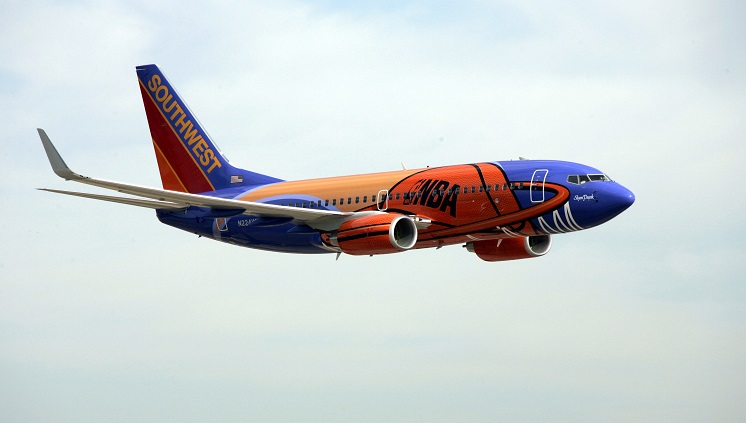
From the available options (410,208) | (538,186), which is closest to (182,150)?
(410,208)

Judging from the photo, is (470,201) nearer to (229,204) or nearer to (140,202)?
(229,204)

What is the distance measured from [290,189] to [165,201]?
6597mm

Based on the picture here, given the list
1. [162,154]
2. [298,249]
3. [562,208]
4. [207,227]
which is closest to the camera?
[562,208]

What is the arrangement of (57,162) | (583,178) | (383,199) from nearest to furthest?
(57,162)
(583,178)
(383,199)

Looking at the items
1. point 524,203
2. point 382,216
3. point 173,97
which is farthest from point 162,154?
point 524,203

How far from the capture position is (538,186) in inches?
2094

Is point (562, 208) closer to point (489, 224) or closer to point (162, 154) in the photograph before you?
point (489, 224)

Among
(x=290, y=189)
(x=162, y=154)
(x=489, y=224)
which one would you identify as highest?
(x=162, y=154)

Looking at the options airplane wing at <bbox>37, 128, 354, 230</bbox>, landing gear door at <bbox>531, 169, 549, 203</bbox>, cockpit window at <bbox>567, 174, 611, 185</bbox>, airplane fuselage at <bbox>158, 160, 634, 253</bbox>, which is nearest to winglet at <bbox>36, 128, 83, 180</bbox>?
airplane wing at <bbox>37, 128, 354, 230</bbox>

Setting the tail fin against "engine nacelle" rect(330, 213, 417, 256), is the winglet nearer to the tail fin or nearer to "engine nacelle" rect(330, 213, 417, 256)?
"engine nacelle" rect(330, 213, 417, 256)

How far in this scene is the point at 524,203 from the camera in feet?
175

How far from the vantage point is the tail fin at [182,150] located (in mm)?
66125

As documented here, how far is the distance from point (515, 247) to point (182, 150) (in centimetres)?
2084

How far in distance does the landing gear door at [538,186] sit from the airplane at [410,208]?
0.05 m
